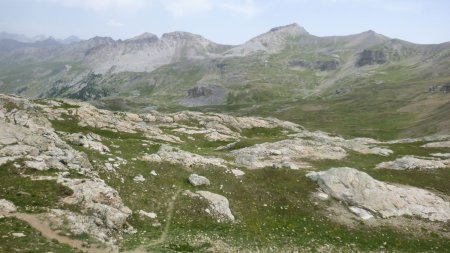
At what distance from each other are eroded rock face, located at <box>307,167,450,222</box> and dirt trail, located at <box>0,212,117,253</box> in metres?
32.9

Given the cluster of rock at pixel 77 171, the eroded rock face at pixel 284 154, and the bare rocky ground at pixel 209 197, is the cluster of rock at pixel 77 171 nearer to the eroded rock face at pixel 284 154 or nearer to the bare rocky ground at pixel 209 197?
the bare rocky ground at pixel 209 197

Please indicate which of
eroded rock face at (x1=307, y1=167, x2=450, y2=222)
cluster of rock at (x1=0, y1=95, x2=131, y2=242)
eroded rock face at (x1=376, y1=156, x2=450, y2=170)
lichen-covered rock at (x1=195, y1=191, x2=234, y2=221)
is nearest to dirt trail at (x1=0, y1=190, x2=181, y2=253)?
cluster of rock at (x1=0, y1=95, x2=131, y2=242)

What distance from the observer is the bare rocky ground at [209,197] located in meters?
39.3

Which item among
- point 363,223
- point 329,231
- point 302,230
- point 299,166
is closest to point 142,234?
point 302,230

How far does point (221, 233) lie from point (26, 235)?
62.9 feet

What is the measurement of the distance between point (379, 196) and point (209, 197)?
77.7 ft

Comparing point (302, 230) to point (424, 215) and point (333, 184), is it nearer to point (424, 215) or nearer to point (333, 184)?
point (333, 184)

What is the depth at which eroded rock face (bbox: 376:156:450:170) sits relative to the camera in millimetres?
66250

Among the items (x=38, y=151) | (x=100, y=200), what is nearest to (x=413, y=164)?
(x=100, y=200)

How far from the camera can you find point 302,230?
148 ft

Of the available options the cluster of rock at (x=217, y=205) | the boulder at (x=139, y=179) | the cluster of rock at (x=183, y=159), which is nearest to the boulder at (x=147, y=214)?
the cluster of rock at (x=217, y=205)

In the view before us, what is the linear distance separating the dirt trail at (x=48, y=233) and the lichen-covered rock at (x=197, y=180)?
1906 cm

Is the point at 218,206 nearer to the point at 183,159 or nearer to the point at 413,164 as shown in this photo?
the point at 183,159

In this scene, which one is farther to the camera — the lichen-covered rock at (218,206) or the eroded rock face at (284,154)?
the eroded rock face at (284,154)
